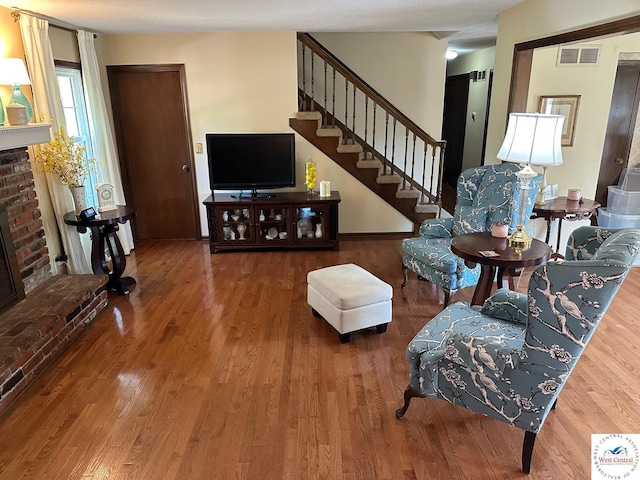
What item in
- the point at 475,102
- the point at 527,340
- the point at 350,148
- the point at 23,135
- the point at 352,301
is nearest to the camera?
the point at 527,340

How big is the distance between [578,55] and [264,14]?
2.90 meters

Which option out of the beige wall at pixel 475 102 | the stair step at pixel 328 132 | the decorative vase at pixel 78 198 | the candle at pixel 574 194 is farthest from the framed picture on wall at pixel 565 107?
the decorative vase at pixel 78 198

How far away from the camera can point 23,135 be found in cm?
304

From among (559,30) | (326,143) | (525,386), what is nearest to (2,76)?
(326,143)

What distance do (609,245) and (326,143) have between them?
3654mm

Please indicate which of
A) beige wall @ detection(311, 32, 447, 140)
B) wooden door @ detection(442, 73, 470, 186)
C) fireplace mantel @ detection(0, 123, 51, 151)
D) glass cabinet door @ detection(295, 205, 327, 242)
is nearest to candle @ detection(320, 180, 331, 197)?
glass cabinet door @ detection(295, 205, 327, 242)

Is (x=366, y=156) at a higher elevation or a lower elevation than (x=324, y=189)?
higher

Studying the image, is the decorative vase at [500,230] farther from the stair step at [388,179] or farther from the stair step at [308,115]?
the stair step at [308,115]

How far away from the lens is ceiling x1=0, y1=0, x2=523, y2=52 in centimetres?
326

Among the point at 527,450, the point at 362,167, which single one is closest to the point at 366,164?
the point at 362,167

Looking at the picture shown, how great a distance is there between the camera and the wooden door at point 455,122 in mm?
7918

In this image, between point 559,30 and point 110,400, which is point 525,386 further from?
point 559,30

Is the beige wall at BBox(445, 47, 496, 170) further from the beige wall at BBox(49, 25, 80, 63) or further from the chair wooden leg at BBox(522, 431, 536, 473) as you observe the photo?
the chair wooden leg at BBox(522, 431, 536, 473)

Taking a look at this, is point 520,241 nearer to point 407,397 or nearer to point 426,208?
point 407,397
